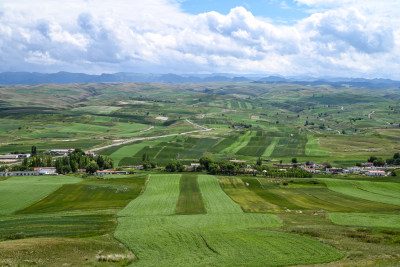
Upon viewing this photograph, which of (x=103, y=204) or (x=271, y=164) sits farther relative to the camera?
(x=271, y=164)

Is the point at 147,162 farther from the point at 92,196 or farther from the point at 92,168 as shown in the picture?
the point at 92,196

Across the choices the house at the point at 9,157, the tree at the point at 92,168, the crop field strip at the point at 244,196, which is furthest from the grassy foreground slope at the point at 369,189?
the house at the point at 9,157

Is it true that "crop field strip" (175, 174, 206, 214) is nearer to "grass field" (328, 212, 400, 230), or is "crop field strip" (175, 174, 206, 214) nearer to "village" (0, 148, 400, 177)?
"village" (0, 148, 400, 177)

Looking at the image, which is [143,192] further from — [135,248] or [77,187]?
[135,248]

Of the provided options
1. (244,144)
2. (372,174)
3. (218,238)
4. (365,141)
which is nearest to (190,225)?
(218,238)

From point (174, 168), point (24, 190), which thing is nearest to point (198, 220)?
point (24, 190)

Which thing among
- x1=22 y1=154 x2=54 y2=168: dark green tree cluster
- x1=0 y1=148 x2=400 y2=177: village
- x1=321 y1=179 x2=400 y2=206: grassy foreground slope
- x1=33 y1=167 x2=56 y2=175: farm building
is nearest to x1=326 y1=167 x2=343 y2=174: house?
x1=0 y1=148 x2=400 y2=177: village

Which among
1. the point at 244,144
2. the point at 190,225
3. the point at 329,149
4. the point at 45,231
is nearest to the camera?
the point at 45,231
